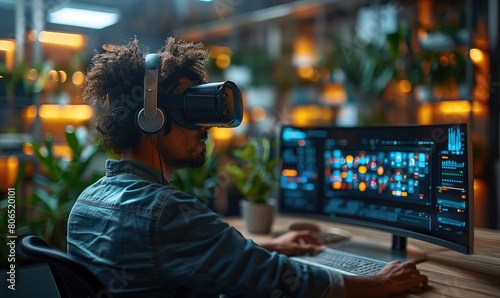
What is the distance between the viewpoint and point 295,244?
5.28 feet

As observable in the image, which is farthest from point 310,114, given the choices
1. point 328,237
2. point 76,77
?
point 328,237

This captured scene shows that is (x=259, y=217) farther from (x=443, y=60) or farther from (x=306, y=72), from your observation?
(x=306, y=72)


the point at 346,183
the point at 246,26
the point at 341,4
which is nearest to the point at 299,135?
the point at 346,183

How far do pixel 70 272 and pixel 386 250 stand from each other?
1.02 metres

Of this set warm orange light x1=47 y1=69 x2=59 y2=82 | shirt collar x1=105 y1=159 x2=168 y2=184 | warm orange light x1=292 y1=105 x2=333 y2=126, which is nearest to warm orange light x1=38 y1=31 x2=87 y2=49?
warm orange light x1=47 y1=69 x2=59 y2=82

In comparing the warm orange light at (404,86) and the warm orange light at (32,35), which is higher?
the warm orange light at (32,35)

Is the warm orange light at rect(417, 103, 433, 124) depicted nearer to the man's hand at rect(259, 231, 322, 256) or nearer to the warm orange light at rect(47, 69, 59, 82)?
the warm orange light at rect(47, 69, 59, 82)

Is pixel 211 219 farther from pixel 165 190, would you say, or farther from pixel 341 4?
pixel 341 4

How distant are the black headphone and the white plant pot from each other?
87cm

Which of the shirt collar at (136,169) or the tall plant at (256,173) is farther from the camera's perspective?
the tall plant at (256,173)

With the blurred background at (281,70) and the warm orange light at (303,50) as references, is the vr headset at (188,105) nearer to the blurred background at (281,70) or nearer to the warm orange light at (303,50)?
the blurred background at (281,70)

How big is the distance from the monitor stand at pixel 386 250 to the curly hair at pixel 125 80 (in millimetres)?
759

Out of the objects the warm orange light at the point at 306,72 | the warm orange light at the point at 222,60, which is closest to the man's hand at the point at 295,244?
the warm orange light at the point at 222,60

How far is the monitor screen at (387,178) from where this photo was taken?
1334 millimetres
